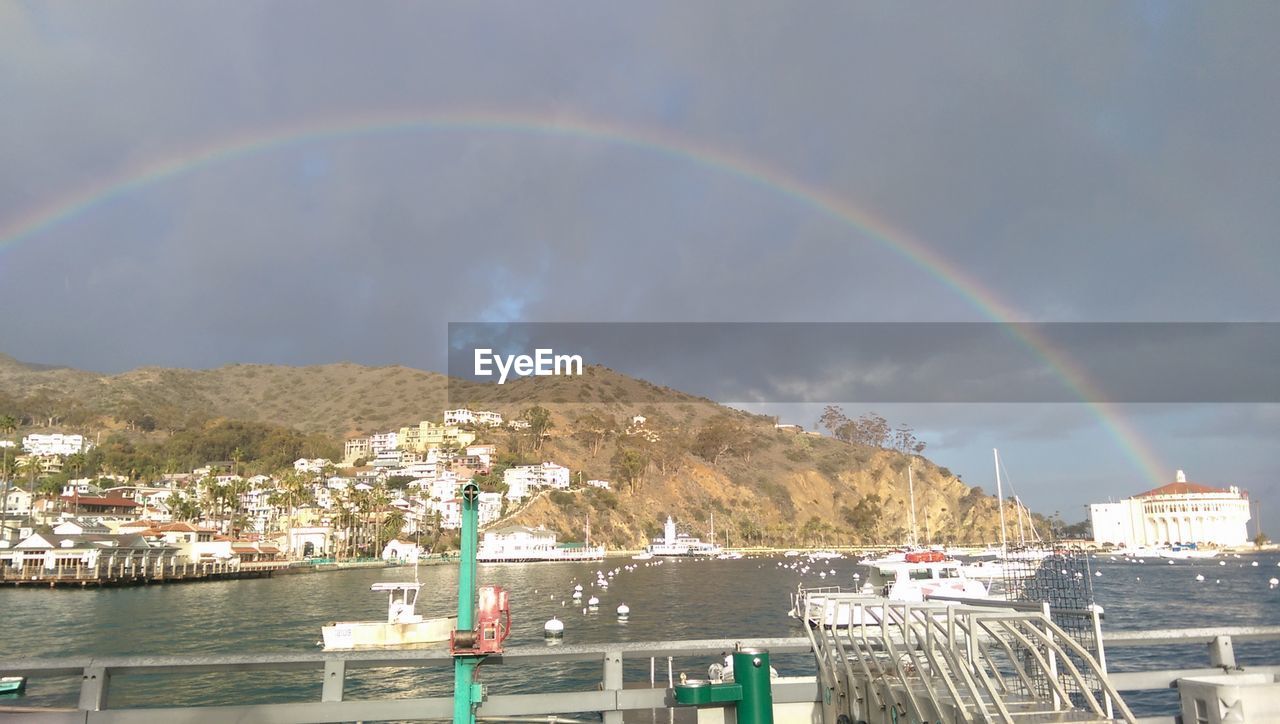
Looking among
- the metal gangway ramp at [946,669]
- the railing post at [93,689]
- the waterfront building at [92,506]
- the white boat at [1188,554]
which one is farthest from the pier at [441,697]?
the white boat at [1188,554]

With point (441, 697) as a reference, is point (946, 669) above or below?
above

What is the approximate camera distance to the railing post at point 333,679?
236 inches

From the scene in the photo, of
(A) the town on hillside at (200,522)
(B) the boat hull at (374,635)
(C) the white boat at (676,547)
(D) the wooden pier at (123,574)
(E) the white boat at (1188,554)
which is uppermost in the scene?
(A) the town on hillside at (200,522)

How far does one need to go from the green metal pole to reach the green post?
1.95m

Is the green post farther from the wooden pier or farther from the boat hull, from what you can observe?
the wooden pier

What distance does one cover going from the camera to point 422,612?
6375 cm

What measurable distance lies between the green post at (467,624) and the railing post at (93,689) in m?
2.56

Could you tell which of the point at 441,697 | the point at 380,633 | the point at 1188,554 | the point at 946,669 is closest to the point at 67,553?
the point at 380,633

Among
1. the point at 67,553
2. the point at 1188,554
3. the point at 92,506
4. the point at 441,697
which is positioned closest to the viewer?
the point at 441,697

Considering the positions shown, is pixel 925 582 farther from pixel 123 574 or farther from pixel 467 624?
pixel 123 574

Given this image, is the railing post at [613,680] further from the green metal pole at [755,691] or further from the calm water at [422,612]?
the calm water at [422,612]

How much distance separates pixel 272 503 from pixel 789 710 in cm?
17598

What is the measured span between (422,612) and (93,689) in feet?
203

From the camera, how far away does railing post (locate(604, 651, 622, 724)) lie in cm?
611
